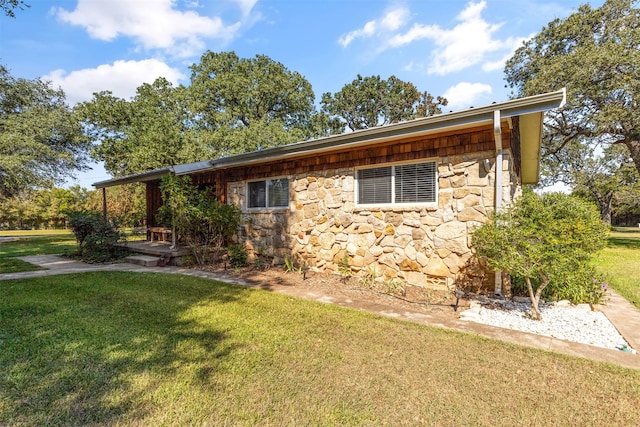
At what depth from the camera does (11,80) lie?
1303cm

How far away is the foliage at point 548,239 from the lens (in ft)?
11.6

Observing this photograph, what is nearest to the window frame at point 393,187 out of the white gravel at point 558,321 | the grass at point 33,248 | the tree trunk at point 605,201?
the white gravel at point 558,321

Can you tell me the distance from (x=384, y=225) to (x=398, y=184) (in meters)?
0.80

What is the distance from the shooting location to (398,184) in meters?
5.66

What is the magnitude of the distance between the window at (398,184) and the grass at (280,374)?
2.46 m

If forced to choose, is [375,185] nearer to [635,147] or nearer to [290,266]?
[290,266]

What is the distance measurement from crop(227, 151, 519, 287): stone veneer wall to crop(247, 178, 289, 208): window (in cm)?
20

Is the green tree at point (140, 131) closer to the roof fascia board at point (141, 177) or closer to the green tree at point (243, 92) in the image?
the green tree at point (243, 92)

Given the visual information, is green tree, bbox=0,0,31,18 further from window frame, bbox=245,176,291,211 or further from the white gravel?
the white gravel

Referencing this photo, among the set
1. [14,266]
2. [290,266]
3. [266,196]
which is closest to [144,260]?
[14,266]

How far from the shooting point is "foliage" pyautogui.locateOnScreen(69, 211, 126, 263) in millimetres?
8414

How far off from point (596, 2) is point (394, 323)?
1539 cm

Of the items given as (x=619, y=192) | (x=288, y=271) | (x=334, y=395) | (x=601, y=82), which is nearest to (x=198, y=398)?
(x=334, y=395)

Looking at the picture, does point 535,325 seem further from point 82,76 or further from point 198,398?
point 82,76
